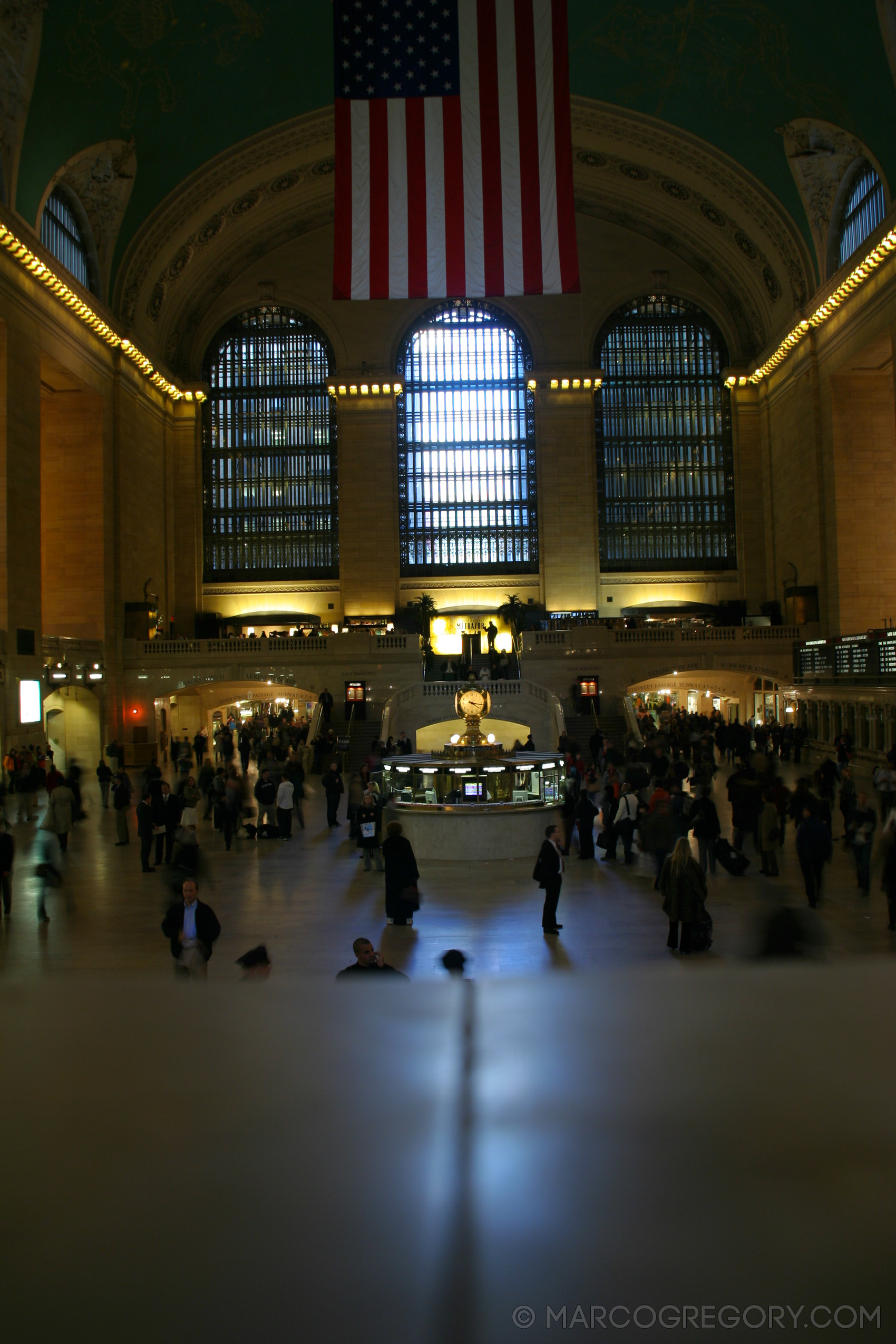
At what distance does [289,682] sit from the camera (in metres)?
32.2

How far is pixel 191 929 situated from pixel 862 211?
1275 inches

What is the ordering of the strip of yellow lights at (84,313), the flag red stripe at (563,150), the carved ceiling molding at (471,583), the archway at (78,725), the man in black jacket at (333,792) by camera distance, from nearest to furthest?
the flag red stripe at (563,150) < the man in black jacket at (333,792) < the strip of yellow lights at (84,313) < the archway at (78,725) < the carved ceiling molding at (471,583)

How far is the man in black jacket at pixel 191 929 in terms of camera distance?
609cm

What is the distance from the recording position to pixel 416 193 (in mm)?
13625

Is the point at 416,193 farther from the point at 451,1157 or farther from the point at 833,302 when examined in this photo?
the point at 833,302

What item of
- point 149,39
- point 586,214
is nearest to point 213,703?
point 149,39

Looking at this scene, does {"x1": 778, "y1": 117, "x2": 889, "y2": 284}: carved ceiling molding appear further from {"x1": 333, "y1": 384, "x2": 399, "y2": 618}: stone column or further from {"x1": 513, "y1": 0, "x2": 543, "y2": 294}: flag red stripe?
{"x1": 513, "y1": 0, "x2": 543, "y2": 294}: flag red stripe

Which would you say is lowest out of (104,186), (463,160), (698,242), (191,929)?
(191,929)

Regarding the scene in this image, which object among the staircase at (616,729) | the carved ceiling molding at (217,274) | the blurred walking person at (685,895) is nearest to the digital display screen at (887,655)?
the staircase at (616,729)

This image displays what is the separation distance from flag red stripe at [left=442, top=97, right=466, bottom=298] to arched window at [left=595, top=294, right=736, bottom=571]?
29.1 metres

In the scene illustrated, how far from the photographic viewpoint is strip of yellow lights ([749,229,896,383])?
26703mm

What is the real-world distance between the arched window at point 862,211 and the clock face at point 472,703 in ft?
70.0

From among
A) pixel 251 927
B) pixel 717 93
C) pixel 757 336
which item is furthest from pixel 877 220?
pixel 251 927

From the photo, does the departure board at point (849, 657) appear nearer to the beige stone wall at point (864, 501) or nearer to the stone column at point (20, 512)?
the beige stone wall at point (864, 501)
